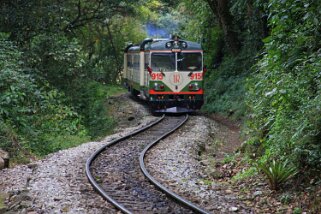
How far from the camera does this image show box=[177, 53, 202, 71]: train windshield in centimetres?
2039

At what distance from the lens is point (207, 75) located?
2925cm

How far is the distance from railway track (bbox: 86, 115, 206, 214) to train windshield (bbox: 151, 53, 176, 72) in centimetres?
596

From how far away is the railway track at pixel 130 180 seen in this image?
7.70 m

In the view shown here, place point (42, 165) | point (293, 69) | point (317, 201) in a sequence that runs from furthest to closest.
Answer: point (42, 165) < point (293, 69) < point (317, 201)

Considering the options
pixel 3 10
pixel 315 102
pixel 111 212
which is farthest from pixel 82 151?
pixel 3 10

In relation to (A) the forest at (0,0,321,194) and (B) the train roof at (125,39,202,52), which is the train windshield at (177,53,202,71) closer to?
(B) the train roof at (125,39,202,52)

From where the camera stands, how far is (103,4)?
2722cm

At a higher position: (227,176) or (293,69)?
(293,69)

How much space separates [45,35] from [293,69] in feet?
43.1

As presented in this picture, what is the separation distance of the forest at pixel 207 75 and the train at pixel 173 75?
172cm

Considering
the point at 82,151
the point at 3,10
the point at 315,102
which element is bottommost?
the point at 82,151

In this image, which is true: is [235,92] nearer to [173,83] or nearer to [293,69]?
[173,83]

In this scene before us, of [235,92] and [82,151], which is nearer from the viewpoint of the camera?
[82,151]

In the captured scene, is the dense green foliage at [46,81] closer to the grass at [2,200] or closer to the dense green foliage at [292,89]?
the grass at [2,200]
